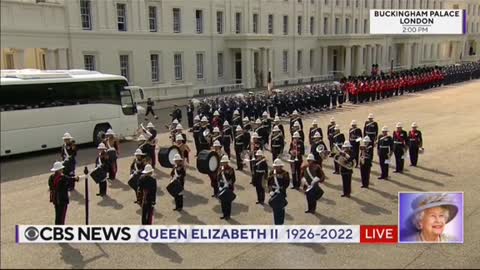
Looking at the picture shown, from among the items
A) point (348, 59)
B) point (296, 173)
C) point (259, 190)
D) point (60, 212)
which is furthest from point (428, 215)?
point (348, 59)

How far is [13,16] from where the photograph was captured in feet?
22.6

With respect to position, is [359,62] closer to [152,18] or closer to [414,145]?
[152,18]

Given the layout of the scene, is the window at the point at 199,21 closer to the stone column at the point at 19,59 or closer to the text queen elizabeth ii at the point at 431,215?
the stone column at the point at 19,59

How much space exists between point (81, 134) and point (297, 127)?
26.4 feet

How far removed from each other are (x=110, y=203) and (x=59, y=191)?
291 centimetres

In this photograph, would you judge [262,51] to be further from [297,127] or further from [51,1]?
[51,1]

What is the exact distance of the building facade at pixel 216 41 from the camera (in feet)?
86.5

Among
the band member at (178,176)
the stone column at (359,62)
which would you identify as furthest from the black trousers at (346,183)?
the stone column at (359,62)

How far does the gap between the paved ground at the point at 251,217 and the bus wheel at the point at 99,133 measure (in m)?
1.31

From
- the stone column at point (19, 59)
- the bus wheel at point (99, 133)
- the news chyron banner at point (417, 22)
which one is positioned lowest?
the bus wheel at point (99, 133)

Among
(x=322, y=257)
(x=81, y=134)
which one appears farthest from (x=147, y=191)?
(x=322, y=257)

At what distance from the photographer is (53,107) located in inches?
393

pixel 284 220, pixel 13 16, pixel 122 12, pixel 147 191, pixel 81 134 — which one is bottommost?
pixel 284 220

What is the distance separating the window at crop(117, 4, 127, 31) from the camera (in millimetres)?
31348
